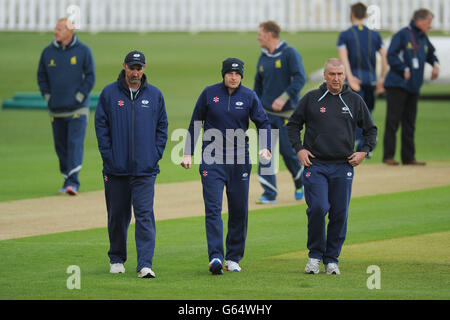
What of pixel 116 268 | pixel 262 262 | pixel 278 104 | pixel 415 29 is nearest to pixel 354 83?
pixel 415 29

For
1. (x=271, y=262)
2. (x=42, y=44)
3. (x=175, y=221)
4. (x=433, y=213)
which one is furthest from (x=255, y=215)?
(x=42, y=44)

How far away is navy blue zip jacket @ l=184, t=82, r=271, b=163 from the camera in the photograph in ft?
34.1

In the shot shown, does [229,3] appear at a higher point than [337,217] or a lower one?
higher

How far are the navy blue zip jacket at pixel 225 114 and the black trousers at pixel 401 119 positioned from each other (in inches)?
351

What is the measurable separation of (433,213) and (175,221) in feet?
10.7

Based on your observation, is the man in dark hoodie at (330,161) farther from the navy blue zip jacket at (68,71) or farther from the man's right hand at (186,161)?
the navy blue zip jacket at (68,71)

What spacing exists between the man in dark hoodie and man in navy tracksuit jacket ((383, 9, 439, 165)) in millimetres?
8835

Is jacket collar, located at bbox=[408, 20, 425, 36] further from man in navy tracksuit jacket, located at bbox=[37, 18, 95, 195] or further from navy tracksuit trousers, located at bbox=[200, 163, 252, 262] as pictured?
navy tracksuit trousers, located at bbox=[200, 163, 252, 262]

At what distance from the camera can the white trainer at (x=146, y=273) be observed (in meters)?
9.77

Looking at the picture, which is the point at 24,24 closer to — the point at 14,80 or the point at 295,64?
the point at 14,80

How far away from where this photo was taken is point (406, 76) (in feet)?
61.9

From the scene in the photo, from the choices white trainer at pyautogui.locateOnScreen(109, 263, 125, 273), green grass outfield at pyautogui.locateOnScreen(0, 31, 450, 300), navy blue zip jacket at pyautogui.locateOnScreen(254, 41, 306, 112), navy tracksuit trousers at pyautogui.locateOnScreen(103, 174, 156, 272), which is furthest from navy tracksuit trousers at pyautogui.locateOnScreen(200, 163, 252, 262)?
navy blue zip jacket at pyautogui.locateOnScreen(254, 41, 306, 112)

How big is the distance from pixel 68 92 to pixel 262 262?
614cm

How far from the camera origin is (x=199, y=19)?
46312 millimetres
